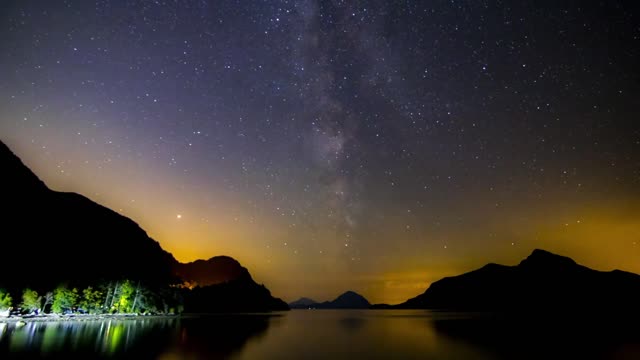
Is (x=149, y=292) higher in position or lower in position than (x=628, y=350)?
higher

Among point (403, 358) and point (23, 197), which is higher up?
point (23, 197)

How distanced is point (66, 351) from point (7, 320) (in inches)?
1936

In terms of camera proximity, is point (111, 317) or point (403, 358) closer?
point (403, 358)

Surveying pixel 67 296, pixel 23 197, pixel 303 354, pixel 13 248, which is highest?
pixel 23 197

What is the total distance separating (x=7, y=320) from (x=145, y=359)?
5562 cm

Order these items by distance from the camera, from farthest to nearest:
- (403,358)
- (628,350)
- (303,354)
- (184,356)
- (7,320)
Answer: (7,320) < (628,350) < (303,354) < (403,358) < (184,356)

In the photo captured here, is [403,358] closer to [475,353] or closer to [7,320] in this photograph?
[475,353]

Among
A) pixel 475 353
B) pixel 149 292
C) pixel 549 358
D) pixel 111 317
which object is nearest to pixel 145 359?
pixel 475 353

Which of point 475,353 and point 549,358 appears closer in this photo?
point 549,358

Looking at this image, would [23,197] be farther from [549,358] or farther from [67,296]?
[549,358]

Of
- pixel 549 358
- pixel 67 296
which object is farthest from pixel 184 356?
pixel 67 296

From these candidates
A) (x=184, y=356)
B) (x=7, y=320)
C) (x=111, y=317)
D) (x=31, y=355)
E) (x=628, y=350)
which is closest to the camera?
(x=31, y=355)

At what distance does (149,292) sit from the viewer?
116125mm

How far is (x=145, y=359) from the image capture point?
95.9ft
